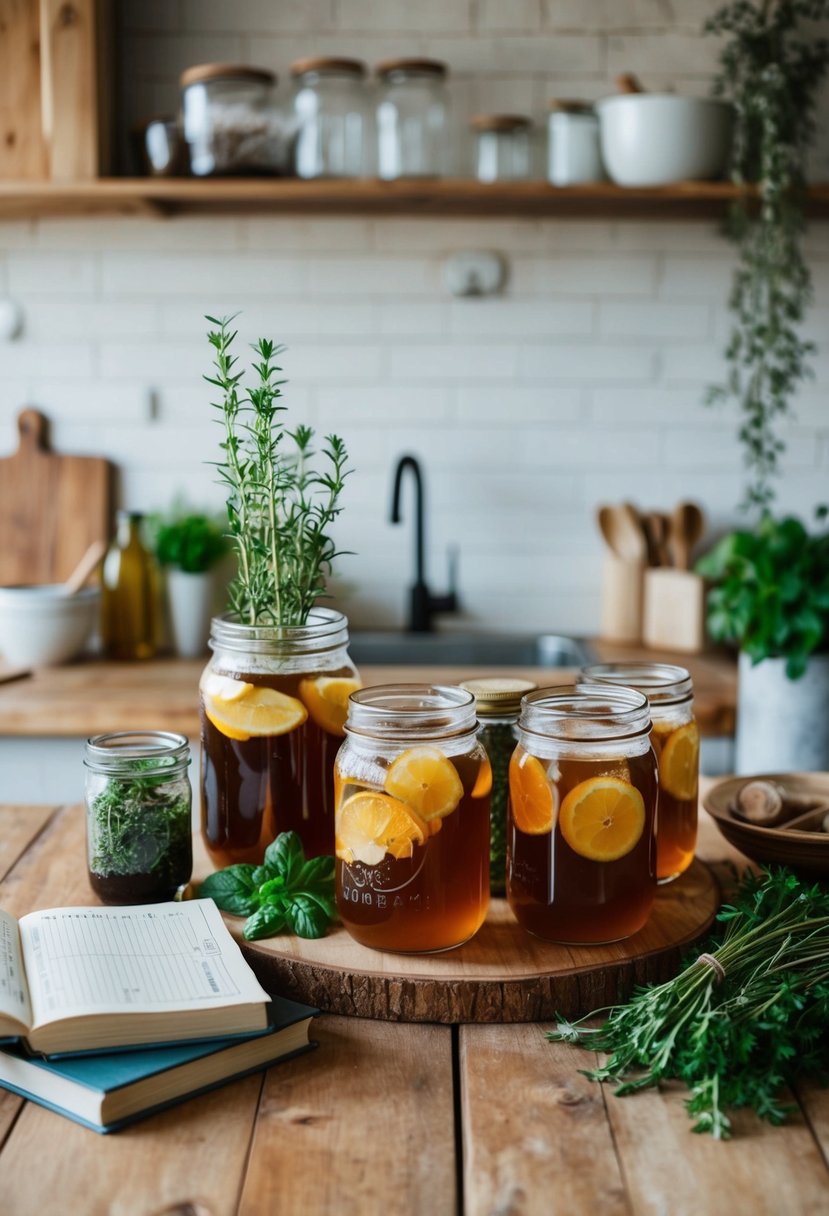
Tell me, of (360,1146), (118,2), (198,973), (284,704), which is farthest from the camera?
(118,2)

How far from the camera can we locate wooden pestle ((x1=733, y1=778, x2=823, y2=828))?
4.03 ft

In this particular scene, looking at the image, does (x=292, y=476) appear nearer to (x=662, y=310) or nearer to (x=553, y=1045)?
(x=553, y=1045)

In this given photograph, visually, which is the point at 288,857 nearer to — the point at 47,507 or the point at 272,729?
the point at 272,729

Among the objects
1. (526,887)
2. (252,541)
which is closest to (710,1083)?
(526,887)

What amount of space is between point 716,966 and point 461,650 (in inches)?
72.4

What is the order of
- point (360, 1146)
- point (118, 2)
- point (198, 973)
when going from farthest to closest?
point (118, 2) → point (198, 973) → point (360, 1146)

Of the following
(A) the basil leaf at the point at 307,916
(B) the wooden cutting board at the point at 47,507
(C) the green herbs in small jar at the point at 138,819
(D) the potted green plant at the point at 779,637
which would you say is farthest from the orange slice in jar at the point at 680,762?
(B) the wooden cutting board at the point at 47,507

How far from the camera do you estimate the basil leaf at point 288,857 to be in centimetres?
110

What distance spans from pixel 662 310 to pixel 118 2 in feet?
4.39

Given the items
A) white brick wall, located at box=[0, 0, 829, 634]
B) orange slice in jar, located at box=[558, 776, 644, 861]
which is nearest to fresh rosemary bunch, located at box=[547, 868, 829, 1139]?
orange slice in jar, located at box=[558, 776, 644, 861]

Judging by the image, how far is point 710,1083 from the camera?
851 mm

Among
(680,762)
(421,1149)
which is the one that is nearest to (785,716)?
(680,762)

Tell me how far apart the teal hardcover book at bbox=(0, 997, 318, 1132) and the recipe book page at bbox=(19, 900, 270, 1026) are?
3cm

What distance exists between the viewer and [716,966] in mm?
929
